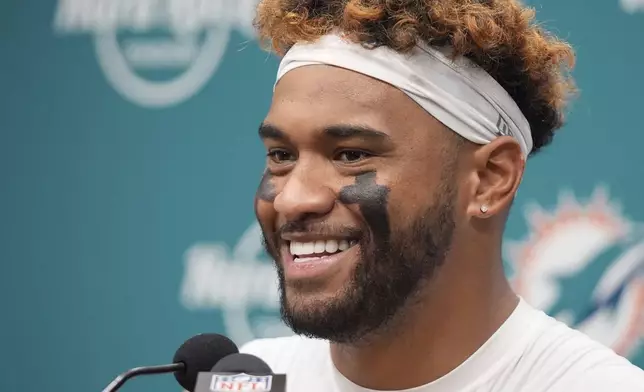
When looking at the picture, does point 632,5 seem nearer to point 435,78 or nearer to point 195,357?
point 435,78

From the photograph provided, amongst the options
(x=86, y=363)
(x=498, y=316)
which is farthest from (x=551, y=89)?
(x=86, y=363)

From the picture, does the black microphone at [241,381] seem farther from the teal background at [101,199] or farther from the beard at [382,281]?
the teal background at [101,199]

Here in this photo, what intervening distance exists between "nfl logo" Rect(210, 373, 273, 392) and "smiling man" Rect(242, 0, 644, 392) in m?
0.26

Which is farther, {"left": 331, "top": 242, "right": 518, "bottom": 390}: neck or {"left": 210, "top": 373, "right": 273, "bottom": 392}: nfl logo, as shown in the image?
{"left": 331, "top": 242, "right": 518, "bottom": 390}: neck

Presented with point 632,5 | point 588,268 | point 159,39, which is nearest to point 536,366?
point 588,268

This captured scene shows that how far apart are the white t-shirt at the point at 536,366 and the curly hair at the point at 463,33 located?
14.2 inches

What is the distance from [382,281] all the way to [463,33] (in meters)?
0.40

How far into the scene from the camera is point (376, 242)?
61.4 inches

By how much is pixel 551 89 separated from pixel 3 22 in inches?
72.6

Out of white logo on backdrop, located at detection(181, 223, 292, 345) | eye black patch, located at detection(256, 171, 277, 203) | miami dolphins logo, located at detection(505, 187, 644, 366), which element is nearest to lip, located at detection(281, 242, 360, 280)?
eye black patch, located at detection(256, 171, 277, 203)

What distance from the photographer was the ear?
64.4 inches

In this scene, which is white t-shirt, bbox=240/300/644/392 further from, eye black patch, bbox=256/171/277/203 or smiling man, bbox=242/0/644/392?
eye black patch, bbox=256/171/277/203

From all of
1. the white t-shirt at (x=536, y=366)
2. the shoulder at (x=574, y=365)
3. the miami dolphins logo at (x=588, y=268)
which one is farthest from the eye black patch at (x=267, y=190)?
the miami dolphins logo at (x=588, y=268)

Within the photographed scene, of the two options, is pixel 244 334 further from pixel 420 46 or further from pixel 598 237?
pixel 420 46
